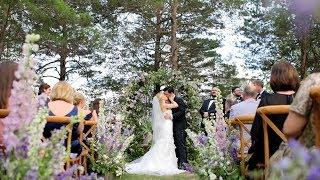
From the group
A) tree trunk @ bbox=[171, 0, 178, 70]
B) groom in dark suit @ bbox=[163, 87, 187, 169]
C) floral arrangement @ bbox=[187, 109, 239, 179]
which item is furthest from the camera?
tree trunk @ bbox=[171, 0, 178, 70]

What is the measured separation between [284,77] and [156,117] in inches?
344

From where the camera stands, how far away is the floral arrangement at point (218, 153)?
5.82 m

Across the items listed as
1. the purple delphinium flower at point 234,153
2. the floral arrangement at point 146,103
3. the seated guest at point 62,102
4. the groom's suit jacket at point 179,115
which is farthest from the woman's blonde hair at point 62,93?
the floral arrangement at point 146,103

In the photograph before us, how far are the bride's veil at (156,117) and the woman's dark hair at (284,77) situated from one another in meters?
8.45

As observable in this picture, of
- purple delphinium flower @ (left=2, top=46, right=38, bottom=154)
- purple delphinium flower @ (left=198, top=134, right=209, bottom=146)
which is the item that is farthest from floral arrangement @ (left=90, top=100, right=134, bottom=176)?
purple delphinium flower @ (left=2, top=46, right=38, bottom=154)

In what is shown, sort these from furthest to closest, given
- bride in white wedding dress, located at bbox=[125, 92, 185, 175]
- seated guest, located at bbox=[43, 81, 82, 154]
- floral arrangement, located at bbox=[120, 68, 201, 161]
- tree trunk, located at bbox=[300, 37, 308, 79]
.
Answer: tree trunk, located at bbox=[300, 37, 308, 79], floral arrangement, located at bbox=[120, 68, 201, 161], bride in white wedding dress, located at bbox=[125, 92, 185, 175], seated guest, located at bbox=[43, 81, 82, 154]

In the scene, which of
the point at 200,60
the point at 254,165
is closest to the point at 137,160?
the point at 254,165

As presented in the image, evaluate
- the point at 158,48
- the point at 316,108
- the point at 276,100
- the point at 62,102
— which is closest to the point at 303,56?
the point at 158,48

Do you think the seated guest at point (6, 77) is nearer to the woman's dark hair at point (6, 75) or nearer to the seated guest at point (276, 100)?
the woman's dark hair at point (6, 75)

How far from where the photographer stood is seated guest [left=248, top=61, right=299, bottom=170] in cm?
411

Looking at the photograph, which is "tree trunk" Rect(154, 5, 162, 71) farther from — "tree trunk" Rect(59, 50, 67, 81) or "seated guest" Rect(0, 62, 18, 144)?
"seated guest" Rect(0, 62, 18, 144)

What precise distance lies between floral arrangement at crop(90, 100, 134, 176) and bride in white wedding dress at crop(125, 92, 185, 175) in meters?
3.25

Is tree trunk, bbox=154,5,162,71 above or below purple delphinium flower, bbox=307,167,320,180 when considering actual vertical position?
above

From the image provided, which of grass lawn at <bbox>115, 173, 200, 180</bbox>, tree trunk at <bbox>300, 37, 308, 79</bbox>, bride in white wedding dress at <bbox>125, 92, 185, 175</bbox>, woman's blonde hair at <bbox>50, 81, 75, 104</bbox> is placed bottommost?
grass lawn at <bbox>115, 173, 200, 180</bbox>
